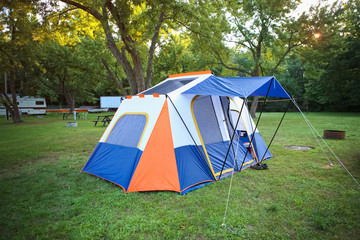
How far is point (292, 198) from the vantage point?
3.60m

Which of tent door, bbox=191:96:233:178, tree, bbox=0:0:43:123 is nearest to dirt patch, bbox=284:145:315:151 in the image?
tent door, bbox=191:96:233:178

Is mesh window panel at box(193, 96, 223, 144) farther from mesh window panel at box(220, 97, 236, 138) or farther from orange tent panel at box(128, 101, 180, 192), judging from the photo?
orange tent panel at box(128, 101, 180, 192)

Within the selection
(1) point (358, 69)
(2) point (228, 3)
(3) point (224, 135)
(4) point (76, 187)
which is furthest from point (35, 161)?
(1) point (358, 69)

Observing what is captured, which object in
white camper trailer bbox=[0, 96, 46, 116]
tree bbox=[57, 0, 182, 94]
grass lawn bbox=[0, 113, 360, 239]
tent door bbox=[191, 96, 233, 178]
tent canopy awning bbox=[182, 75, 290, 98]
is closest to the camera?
grass lawn bbox=[0, 113, 360, 239]

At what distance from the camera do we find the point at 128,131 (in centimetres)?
456

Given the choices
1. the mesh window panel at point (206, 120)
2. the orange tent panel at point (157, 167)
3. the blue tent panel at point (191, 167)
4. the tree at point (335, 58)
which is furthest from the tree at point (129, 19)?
the tree at point (335, 58)

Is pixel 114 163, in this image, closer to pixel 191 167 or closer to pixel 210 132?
pixel 191 167

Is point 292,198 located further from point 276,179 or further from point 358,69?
point 358,69

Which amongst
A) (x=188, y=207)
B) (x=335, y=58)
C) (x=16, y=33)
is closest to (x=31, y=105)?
(x=16, y=33)

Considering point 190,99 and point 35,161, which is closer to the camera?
point 190,99

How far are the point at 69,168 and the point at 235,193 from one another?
4042mm

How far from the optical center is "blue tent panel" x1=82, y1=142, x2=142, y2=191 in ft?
13.3

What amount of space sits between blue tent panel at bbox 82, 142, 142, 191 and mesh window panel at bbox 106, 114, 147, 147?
0.37ft

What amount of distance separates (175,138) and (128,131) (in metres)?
1.10
